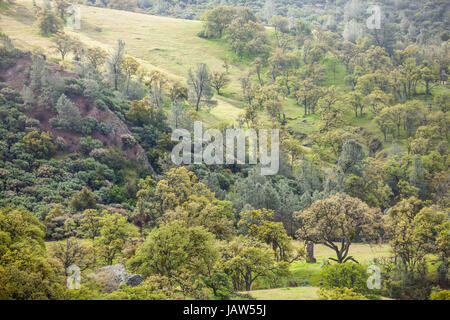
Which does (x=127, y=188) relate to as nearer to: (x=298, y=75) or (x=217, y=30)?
(x=298, y=75)

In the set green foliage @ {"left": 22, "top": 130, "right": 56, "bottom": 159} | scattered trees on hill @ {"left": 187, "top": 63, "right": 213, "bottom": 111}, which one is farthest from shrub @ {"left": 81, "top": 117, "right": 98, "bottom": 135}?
scattered trees on hill @ {"left": 187, "top": 63, "right": 213, "bottom": 111}

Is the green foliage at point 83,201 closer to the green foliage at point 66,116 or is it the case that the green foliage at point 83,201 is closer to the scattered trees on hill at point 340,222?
the green foliage at point 66,116

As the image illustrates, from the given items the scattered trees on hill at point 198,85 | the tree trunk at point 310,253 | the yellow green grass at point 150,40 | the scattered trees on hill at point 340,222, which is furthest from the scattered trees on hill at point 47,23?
the tree trunk at point 310,253

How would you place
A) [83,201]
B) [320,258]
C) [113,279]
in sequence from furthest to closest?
[83,201]
[320,258]
[113,279]

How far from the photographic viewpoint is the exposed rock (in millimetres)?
30234

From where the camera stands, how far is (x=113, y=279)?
3094 cm

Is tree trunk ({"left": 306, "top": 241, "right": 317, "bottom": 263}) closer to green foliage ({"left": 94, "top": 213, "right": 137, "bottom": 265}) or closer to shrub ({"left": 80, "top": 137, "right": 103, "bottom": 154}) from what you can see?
green foliage ({"left": 94, "top": 213, "right": 137, "bottom": 265})

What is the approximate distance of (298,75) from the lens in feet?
440

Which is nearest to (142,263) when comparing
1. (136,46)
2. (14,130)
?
(14,130)

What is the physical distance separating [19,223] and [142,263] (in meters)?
12.2

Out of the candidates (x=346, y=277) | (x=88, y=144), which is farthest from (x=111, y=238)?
(x=88, y=144)

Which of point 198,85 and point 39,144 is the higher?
point 198,85

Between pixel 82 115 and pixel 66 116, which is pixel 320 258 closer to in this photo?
pixel 66 116

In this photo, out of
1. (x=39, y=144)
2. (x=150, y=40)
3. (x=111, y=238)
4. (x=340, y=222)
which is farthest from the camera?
(x=150, y=40)
